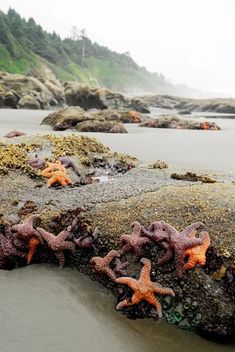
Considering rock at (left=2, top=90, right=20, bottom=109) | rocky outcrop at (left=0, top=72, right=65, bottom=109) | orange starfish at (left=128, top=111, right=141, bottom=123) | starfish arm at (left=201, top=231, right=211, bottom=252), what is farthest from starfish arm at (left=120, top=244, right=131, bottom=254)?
Answer: rock at (left=2, top=90, right=20, bottom=109)

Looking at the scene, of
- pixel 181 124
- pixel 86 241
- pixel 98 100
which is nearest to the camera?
pixel 86 241

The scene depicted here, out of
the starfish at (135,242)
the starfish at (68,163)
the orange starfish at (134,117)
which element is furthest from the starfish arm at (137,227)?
the orange starfish at (134,117)

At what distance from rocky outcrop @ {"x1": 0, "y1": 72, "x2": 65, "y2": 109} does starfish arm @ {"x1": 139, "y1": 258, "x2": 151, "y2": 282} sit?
2579cm

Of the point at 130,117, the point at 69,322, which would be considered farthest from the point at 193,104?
the point at 69,322

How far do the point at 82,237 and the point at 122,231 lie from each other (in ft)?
1.43

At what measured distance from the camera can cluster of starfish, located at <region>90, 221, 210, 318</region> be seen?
3.82 metres

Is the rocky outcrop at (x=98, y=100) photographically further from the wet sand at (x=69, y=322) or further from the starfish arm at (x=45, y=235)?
the wet sand at (x=69, y=322)

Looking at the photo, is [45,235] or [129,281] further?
[45,235]

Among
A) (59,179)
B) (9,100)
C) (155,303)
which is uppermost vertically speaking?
(9,100)

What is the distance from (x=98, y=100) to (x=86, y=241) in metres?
29.0

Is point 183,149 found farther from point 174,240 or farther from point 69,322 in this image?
point 69,322

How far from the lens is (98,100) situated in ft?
107

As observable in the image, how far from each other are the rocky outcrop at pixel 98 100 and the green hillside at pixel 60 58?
89.1 feet

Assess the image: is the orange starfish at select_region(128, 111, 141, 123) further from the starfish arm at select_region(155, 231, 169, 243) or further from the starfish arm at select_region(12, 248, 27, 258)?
the starfish arm at select_region(155, 231, 169, 243)
